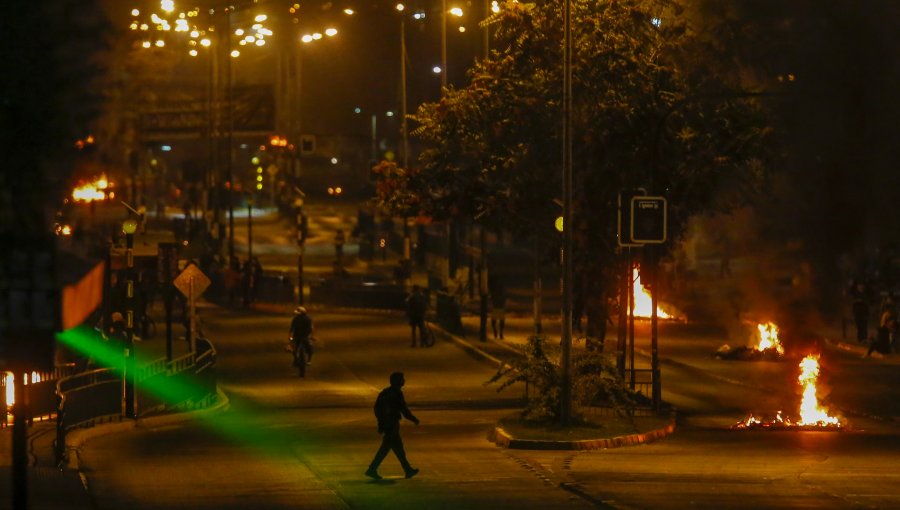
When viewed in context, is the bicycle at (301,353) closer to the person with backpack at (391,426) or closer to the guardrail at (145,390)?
the guardrail at (145,390)

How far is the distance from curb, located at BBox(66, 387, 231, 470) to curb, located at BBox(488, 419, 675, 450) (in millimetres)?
6212

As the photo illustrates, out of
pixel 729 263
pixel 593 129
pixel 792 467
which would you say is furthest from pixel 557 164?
pixel 729 263

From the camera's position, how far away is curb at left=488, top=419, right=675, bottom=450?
74.4 ft

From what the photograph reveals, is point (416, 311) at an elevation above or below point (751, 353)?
above

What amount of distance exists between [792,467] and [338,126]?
78.8m

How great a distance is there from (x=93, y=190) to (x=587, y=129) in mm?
19060

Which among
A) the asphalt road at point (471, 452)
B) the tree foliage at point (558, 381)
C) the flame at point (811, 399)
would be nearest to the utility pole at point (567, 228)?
the tree foliage at point (558, 381)

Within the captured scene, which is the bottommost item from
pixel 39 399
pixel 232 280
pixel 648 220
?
pixel 39 399

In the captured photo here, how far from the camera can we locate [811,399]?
3047 centimetres

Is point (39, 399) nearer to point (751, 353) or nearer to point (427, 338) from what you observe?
point (427, 338)

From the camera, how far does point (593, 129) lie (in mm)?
27781

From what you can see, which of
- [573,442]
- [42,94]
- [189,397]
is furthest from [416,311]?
[42,94]

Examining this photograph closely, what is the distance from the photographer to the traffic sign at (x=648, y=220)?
2455 centimetres

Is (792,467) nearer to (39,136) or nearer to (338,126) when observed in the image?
(39,136)
